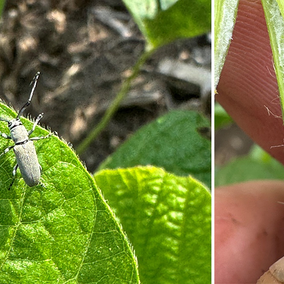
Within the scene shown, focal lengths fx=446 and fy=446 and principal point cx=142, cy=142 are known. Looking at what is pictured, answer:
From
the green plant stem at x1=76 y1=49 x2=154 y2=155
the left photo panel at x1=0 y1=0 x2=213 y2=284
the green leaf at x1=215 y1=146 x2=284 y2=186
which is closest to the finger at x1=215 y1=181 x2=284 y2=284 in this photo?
the left photo panel at x1=0 y1=0 x2=213 y2=284

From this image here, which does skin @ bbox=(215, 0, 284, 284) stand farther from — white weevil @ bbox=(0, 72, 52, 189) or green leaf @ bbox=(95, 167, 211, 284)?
white weevil @ bbox=(0, 72, 52, 189)

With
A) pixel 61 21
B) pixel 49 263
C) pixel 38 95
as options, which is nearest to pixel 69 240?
pixel 49 263

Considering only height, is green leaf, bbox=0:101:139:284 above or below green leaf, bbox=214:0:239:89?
below

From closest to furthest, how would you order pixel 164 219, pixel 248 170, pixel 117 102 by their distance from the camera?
1. pixel 164 219
2. pixel 117 102
3. pixel 248 170

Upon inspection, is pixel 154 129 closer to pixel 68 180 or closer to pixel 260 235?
pixel 260 235

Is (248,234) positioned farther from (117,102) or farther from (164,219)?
(117,102)

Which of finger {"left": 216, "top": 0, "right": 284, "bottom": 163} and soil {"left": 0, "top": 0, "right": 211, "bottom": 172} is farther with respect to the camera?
soil {"left": 0, "top": 0, "right": 211, "bottom": 172}

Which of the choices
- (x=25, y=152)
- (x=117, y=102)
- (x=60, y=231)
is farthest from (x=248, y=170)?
(x=60, y=231)
